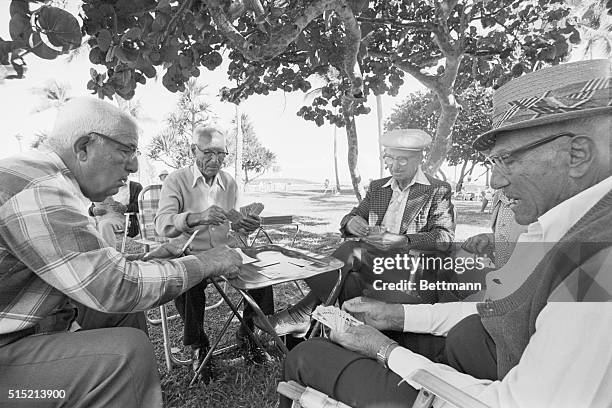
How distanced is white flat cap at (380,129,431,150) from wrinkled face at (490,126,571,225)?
2.02 meters

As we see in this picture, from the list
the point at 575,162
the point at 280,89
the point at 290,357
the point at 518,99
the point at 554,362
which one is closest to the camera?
the point at 554,362

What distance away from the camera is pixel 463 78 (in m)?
6.61

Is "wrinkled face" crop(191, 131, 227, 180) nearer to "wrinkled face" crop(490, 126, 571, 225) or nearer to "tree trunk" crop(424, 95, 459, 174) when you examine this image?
"wrinkled face" crop(490, 126, 571, 225)

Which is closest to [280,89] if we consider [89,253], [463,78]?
[463,78]

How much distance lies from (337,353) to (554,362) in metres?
0.71

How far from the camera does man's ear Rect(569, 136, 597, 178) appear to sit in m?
1.01

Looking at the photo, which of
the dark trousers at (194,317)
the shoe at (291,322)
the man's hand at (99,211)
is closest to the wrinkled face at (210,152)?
the dark trousers at (194,317)

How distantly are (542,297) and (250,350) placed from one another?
7.95 ft

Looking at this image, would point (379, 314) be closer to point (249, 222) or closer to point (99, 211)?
point (249, 222)

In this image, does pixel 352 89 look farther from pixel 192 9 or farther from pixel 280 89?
pixel 192 9

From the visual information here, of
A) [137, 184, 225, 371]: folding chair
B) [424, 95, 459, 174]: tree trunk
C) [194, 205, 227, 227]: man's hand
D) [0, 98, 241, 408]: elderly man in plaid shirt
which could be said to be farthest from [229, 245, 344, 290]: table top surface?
[424, 95, 459, 174]: tree trunk

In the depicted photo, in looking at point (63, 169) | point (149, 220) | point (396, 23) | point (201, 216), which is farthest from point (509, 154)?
point (396, 23)

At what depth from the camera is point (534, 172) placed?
43.8 inches

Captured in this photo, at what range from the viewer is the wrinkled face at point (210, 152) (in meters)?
3.18
